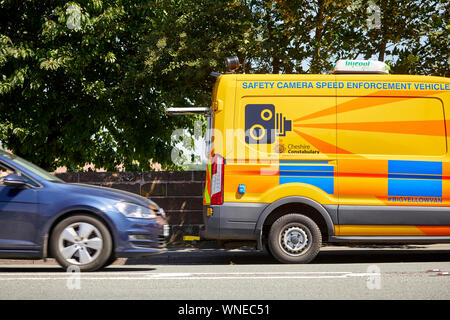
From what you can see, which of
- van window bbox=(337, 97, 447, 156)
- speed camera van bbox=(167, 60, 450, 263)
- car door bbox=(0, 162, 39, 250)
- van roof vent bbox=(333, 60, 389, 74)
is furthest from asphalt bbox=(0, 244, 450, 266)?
van roof vent bbox=(333, 60, 389, 74)

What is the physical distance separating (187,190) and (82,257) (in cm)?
400

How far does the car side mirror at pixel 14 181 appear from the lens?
735cm

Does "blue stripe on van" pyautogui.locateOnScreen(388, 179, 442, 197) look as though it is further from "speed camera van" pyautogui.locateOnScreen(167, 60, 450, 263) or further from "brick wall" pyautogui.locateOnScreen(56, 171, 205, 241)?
"brick wall" pyautogui.locateOnScreen(56, 171, 205, 241)

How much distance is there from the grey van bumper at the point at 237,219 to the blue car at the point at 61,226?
1419 millimetres

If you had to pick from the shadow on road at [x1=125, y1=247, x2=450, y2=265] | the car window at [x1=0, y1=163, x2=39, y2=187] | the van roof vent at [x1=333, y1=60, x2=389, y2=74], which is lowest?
the shadow on road at [x1=125, y1=247, x2=450, y2=265]

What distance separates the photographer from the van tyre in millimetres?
8531

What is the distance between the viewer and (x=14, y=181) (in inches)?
290

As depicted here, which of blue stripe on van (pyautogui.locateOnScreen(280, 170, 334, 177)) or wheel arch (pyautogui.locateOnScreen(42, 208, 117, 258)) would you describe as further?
blue stripe on van (pyautogui.locateOnScreen(280, 170, 334, 177))

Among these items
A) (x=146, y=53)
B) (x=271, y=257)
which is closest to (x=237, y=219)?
(x=271, y=257)

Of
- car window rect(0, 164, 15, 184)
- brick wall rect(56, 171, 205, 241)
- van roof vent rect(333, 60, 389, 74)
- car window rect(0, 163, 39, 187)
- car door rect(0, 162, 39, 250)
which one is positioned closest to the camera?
car door rect(0, 162, 39, 250)

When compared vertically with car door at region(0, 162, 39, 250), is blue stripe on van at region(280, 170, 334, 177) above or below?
above

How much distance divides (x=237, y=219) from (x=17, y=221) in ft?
9.07

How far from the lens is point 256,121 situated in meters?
8.57
